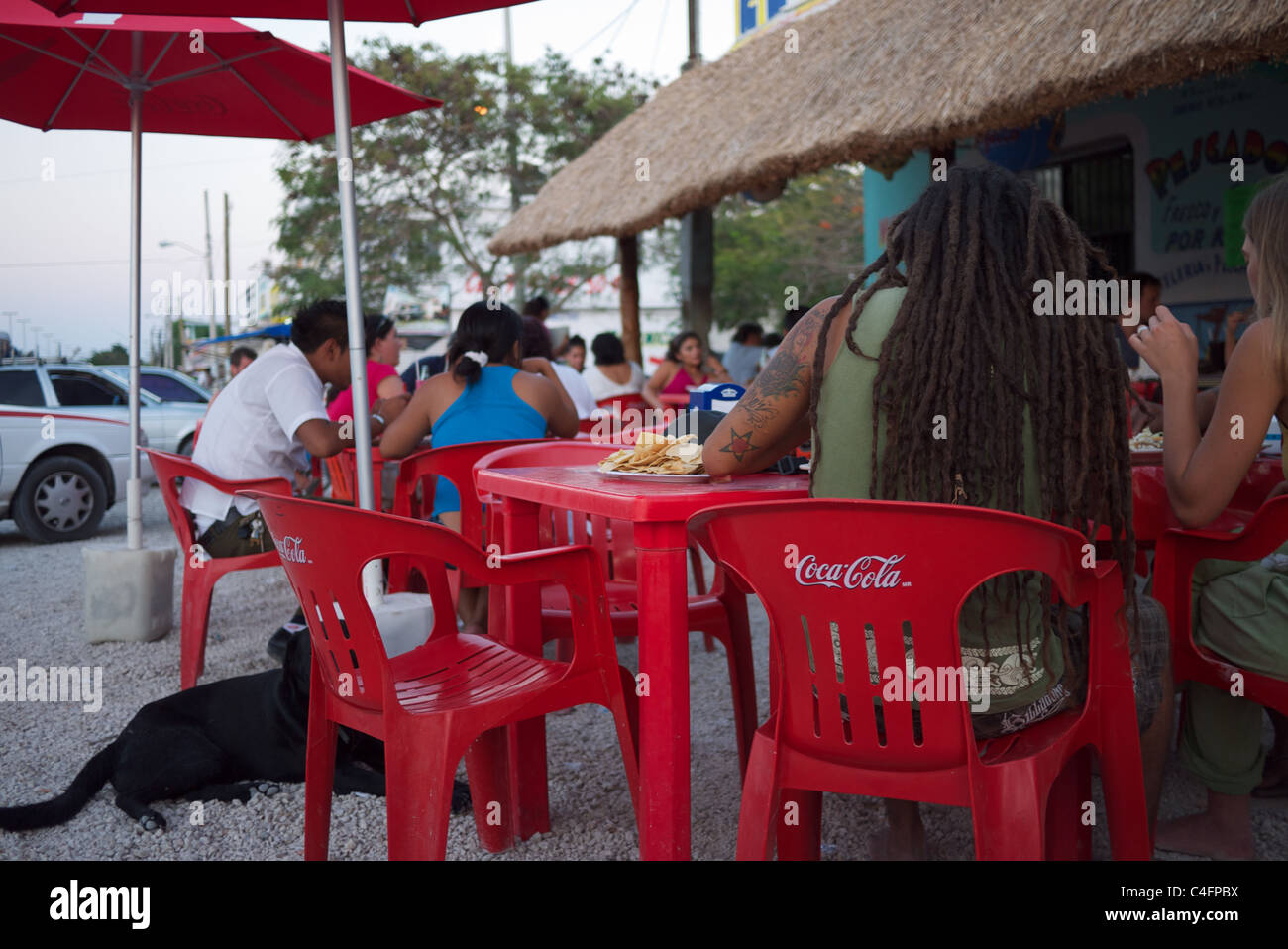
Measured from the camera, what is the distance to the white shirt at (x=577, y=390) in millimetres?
6281

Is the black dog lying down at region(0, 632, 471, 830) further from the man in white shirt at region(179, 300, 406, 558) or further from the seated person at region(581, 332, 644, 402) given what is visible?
the seated person at region(581, 332, 644, 402)

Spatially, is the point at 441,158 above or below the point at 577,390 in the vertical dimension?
above

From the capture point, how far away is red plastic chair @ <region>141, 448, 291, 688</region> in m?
4.10

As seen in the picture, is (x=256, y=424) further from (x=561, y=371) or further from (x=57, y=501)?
(x=57, y=501)

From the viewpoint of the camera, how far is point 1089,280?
1.93 m

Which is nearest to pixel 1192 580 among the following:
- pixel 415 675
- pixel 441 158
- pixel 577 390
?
pixel 415 675

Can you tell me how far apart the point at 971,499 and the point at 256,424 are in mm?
3414

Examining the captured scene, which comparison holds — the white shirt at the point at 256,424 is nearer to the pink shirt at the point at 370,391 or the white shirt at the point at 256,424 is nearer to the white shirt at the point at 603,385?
the pink shirt at the point at 370,391

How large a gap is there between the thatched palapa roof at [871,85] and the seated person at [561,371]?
2.52m

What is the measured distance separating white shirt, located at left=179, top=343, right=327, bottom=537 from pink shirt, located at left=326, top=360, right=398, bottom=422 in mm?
1042

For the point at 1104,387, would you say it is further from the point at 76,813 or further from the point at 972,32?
the point at 972,32

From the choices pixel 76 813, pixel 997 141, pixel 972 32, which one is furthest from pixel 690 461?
pixel 997 141

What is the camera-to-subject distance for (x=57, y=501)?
28.4 ft
